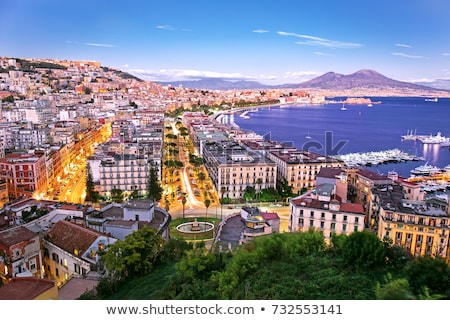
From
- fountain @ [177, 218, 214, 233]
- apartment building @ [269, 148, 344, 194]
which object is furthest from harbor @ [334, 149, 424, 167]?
fountain @ [177, 218, 214, 233]

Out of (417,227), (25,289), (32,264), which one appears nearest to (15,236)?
(32,264)

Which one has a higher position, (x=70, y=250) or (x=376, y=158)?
(x=70, y=250)

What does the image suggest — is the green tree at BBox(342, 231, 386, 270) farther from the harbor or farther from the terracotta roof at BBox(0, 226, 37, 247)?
the harbor

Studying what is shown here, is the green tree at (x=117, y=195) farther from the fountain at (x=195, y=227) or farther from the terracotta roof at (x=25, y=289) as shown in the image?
the terracotta roof at (x=25, y=289)

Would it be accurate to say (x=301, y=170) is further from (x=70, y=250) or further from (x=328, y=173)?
(x=70, y=250)

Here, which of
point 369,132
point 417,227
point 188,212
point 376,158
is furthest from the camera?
point 369,132

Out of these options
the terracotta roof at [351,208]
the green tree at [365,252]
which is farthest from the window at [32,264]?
the terracotta roof at [351,208]

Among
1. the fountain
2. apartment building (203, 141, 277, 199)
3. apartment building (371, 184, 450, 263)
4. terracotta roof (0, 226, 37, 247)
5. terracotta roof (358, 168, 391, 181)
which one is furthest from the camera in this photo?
apartment building (203, 141, 277, 199)
